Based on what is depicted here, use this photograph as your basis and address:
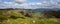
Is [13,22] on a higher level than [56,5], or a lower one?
lower

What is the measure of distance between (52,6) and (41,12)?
142 millimetres

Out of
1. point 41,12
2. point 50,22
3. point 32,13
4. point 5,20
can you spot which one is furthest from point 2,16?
point 50,22

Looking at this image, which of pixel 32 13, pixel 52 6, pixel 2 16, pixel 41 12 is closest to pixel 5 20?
pixel 2 16

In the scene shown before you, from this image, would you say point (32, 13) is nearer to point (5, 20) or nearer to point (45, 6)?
point (45, 6)

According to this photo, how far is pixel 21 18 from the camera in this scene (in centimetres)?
152

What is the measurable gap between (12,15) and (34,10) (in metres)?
0.26

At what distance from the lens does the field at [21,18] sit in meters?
1.51

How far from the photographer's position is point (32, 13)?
153 cm

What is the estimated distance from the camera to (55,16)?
1.51m

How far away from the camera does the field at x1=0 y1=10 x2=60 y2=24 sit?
4.95ft

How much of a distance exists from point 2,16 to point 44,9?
19.3 inches

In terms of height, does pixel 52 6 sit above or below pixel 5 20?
above

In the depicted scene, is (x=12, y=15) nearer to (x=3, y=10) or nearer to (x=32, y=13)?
(x=3, y=10)

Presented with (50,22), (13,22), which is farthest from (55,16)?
(13,22)
